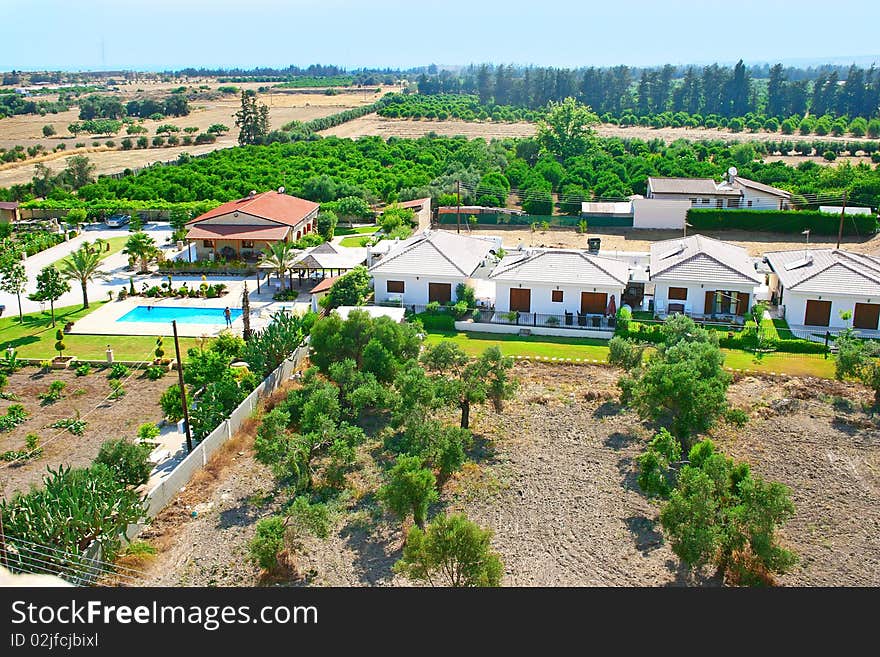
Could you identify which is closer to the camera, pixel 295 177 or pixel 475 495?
pixel 475 495

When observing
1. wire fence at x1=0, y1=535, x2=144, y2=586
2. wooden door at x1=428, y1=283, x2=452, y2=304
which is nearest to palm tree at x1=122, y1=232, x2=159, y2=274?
wooden door at x1=428, y1=283, x2=452, y2=304

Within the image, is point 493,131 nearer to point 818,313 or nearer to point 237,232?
point 237,232

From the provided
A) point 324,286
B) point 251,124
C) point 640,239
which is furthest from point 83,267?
point 251,124

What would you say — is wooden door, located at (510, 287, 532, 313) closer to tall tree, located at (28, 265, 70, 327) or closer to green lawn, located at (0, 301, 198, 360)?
green lawn, located at (0, 301, 198, 360)

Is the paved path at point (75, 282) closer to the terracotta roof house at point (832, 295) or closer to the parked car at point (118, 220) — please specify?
the parked car at point (118, 220)

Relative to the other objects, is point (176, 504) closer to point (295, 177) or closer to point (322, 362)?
point (322, 362)

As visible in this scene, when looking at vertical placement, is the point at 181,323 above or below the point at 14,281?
below

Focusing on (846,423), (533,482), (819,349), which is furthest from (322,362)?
(819,349)
